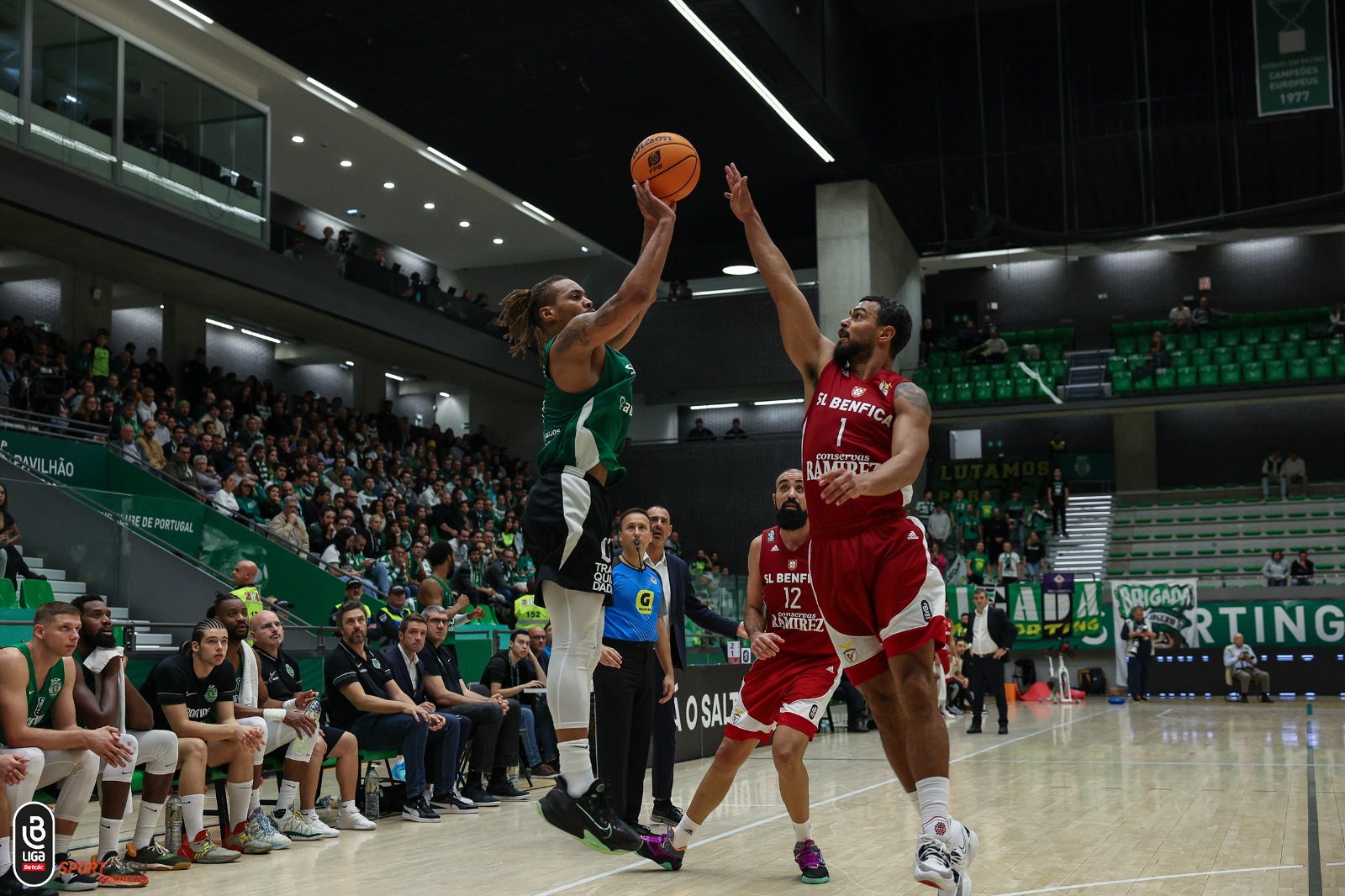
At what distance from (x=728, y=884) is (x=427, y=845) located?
2195mm

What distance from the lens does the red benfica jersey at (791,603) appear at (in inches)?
244

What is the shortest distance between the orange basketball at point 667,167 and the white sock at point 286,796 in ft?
15.0

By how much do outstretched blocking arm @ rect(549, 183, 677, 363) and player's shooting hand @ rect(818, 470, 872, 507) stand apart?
99 cm

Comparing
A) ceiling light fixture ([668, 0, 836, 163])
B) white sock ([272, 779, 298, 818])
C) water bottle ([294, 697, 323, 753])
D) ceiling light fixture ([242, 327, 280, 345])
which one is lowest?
white sock ([272, 779, 298, 818])

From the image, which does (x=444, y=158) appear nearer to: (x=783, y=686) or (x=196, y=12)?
(x=196, y=12)

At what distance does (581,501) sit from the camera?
488cm

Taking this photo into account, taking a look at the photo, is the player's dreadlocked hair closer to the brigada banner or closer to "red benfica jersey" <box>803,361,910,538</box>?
"red benfica jersey" <box>803,361,910,538</box>

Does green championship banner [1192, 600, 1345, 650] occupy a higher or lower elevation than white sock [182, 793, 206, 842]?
lower

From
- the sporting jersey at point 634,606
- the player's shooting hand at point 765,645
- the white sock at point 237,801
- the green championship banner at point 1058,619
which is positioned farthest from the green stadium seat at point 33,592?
the green championship banner at point 1058,619

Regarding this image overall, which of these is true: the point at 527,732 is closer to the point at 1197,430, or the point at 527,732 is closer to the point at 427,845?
the point at 427,845

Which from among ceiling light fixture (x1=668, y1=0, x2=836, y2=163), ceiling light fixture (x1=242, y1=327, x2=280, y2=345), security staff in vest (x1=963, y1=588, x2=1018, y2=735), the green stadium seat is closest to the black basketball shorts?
the green stadium seat

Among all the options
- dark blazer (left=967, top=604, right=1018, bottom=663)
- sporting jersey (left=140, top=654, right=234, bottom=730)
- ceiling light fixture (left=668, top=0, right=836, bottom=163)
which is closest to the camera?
sporting jersey (left=140, top=654, right=234, bottom=730)

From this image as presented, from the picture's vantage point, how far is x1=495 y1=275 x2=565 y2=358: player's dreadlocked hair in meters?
5.16

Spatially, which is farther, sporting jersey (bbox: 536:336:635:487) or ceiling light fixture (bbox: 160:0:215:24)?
ceiling light fixture (bbox: 160:0:215:24)
